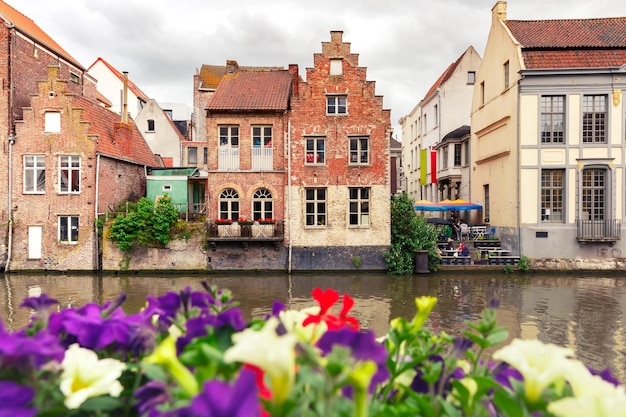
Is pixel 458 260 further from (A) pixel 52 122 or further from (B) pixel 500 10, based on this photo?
(A) pixel 52 122

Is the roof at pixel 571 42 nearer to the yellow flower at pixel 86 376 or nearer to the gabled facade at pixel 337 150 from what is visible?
the gabled facade at pixel 337 150

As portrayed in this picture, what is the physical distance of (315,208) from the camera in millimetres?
23766

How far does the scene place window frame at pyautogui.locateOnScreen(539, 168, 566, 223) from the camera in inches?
928

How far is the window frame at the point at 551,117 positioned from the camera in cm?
2361

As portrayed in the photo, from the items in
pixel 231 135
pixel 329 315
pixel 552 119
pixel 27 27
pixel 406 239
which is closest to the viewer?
pixel 329 315

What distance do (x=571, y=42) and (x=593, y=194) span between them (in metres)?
8.45

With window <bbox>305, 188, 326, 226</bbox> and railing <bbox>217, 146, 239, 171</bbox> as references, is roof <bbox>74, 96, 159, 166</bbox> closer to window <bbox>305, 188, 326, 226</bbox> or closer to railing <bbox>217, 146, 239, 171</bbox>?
railing <bbox>217, 146, 239, 171</bbox>

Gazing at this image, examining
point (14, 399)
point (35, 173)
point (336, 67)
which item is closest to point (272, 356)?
point (14, 399)

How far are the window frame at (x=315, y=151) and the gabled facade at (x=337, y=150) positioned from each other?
0.05 m

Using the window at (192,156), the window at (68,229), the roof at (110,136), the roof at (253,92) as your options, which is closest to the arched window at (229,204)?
the roof at (253,92)

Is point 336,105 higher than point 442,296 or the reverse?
higher

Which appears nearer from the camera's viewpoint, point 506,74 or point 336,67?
point 336,67

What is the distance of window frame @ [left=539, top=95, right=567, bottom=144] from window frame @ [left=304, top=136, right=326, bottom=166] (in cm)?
1184

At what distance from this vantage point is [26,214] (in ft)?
76.7
